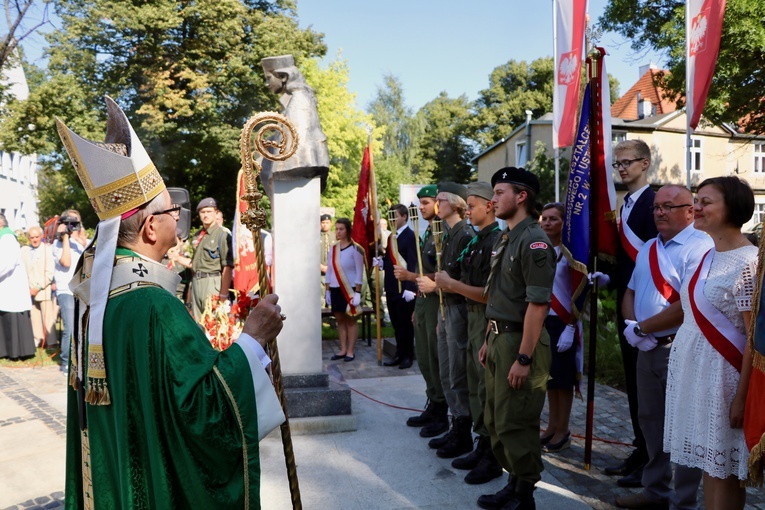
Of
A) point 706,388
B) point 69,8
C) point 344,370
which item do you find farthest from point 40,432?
point 69,8

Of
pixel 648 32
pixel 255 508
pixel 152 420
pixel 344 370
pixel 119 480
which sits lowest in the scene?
pixel 344 370

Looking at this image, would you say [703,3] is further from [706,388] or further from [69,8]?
[69,8]

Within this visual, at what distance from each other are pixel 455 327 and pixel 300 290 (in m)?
1.58

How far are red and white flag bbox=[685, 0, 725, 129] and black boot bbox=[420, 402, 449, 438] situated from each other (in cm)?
503

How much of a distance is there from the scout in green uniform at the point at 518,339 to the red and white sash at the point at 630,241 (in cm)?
99

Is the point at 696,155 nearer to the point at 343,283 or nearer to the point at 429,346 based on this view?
the point at 343,283

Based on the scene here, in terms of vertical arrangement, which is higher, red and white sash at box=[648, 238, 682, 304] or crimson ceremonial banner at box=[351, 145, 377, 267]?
crimson ceremonial banner at box=[351, 145, 377, 267]

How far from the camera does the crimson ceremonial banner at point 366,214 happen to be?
8.98m

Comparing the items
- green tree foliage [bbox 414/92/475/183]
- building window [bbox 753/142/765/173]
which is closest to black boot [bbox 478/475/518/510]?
building window [bbox 753/142/765/173]

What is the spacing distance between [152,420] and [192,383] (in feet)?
0.59

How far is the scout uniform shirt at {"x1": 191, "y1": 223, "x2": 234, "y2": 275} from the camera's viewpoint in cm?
786

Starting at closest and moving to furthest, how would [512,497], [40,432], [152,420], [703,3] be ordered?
[152,420] < [512,497] < [40,432] < [703,3]

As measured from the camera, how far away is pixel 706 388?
10.1ft

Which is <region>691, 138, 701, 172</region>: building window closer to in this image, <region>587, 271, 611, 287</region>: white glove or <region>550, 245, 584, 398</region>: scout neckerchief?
<region>550, 245, 584, 398</region>: scout neckerchief
